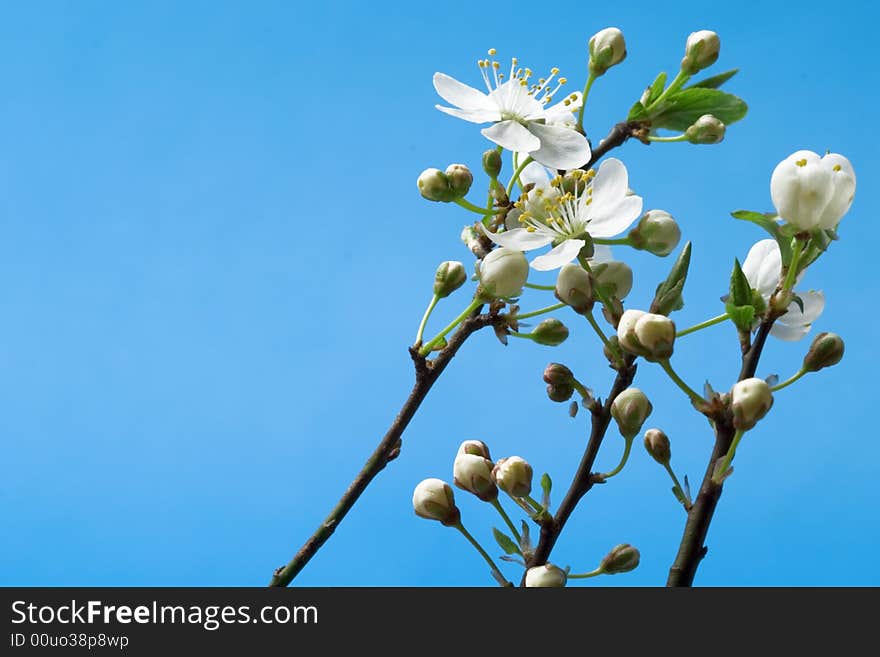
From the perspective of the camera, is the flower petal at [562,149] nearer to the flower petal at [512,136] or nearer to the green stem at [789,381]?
the flower petal at [512,136]

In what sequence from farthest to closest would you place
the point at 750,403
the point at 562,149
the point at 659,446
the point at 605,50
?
the point at 605,50, the point at 562,149, the point at 659,446, the point at 750,403

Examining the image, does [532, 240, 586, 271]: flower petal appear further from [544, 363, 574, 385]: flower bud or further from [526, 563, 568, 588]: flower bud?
[526, 563, 568, 588]: flower bud

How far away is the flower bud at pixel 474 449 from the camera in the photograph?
0.81 m

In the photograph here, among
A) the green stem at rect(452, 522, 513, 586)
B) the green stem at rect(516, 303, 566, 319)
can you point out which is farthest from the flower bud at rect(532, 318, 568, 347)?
the green stem at rect(452, 522, 513, 586)

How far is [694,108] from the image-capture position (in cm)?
93

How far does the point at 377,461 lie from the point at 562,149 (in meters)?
0.31

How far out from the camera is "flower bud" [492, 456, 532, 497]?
739 mm

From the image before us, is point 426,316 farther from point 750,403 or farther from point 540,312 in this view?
point 750,403

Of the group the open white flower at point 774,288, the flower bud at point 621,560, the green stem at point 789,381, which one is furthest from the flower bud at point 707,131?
the flower bud at point 621,560

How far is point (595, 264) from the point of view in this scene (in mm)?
793

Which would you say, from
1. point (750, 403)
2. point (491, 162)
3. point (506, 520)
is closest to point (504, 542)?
point (506, 520)

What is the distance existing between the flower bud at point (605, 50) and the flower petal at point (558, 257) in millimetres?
267

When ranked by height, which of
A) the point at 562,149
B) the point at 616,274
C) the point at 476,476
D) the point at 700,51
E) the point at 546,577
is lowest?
the point at 546,577
